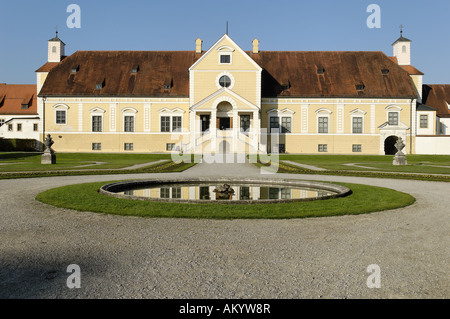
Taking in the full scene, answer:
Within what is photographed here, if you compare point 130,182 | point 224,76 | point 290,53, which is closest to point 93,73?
point 224,76

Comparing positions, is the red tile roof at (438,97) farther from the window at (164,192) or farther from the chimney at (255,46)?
the window at (164,192)

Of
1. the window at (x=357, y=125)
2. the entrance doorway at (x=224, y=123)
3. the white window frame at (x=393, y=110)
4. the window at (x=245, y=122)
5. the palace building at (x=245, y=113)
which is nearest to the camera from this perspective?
the entrance doorway at (x=224, y=123)

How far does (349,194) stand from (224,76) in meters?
34.9

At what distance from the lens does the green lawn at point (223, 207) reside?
9609 mm

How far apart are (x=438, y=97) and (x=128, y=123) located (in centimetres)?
4266

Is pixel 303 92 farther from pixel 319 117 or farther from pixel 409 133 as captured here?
pixel 409 133

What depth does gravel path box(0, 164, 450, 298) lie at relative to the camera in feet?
15.9

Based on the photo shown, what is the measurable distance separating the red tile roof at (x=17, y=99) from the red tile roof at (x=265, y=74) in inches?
602

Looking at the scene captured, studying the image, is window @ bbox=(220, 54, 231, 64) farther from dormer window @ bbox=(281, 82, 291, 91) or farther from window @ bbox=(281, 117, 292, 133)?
window @ bbox=(281, 117, 292, 133)

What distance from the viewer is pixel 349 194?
1324 centimetres

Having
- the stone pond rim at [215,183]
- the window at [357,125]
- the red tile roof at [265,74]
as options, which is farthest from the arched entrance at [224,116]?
the stone pond rim at [215,183]

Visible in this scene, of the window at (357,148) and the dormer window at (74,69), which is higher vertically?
the dormer window at (74,69)

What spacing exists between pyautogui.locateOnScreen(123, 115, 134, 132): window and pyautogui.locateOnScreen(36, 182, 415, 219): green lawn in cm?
3594

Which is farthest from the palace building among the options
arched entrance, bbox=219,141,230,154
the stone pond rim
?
the stone pond rim
